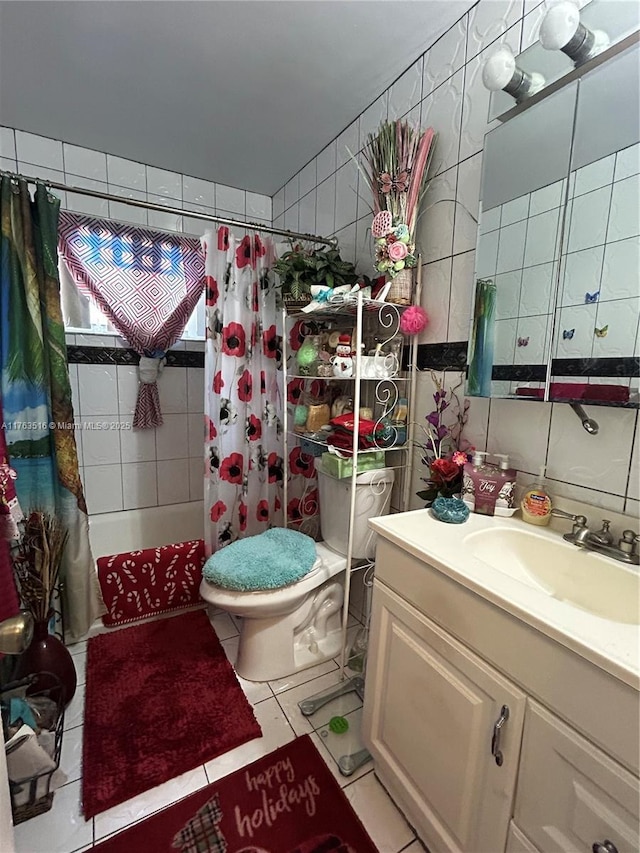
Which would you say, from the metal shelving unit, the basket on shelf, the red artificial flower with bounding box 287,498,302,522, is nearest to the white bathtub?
the red artificial flower with bounding box 287,498,302,522

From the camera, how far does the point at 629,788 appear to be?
533mm

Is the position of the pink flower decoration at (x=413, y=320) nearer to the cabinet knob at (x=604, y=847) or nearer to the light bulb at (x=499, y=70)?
the light bulb at (x=499, y=70)

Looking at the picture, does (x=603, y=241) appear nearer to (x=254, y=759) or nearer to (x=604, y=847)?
(x=604, y=847)

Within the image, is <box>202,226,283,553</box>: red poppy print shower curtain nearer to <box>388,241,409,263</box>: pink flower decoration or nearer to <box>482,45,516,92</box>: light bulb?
<box>388,241,409,263</box>: pink flower decoration

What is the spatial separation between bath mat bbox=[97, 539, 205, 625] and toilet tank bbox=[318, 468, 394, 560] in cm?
73

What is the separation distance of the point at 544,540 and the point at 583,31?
47.9 inches

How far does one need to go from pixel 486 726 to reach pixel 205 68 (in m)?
2.19

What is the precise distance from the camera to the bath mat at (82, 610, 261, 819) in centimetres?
113

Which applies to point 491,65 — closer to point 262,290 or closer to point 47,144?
point 262,290

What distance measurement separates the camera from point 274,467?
1968mm

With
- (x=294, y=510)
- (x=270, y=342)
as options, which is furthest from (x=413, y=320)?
(x=294, y=510)

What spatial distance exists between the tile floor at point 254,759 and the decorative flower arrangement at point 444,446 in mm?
838

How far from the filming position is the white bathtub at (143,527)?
7.16ft

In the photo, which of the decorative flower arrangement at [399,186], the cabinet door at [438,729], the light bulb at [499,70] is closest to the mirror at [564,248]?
the light bulb at [499,70]
